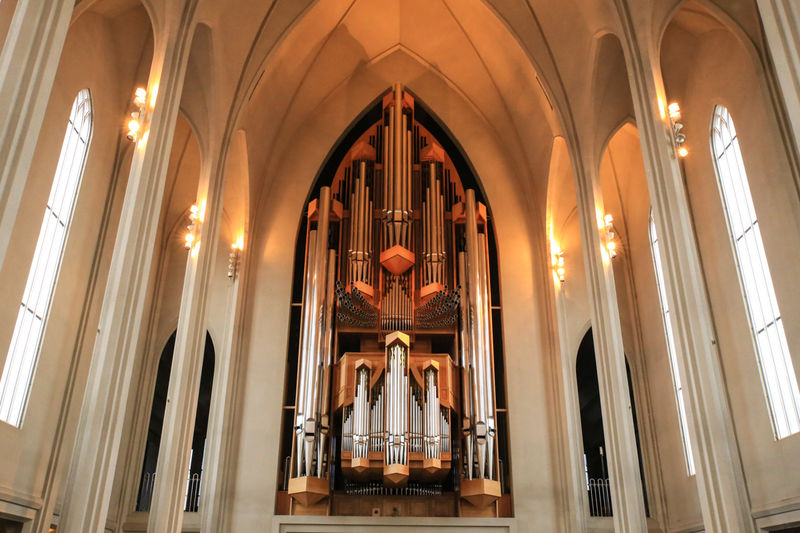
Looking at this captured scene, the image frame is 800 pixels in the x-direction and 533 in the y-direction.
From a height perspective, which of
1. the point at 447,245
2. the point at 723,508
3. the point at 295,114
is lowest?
the point at 723,508

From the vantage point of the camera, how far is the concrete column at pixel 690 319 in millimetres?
7555

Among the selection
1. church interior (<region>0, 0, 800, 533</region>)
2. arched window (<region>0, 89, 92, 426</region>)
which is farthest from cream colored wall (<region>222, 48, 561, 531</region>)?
arched window (<region>0, 89, 92, 426</region>)

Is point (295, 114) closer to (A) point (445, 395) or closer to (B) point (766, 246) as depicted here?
(A) point (445, 395)

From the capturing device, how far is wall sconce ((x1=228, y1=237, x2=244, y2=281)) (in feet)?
47.6

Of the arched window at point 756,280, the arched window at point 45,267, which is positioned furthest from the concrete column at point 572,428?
the arched window at point 45,267

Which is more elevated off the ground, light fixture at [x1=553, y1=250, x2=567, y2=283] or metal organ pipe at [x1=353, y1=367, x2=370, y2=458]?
light fixture at [x1=553, y1=250, x2=567, y2=283]

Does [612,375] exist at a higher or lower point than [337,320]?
lower

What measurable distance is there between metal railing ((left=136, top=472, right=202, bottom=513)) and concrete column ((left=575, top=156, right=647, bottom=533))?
7.50 meters

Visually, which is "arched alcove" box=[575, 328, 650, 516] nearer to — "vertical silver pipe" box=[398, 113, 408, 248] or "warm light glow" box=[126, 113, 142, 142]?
"vertical silver pipe" box=[398, 113, 408, 248]

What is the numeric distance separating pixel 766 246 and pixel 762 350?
4.69ft

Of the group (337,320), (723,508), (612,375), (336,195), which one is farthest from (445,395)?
(723,508)

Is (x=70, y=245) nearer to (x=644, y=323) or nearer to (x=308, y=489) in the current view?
(x=308, y=489)

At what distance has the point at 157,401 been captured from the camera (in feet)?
47.0

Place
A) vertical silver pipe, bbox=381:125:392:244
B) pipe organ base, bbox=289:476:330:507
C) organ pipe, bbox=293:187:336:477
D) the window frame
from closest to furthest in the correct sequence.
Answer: the window frame → pipe organ base, bbox=289:476:330:507 → organ pipe, bbox=293:187:336:477 → vertical silver pipe, bbox=381:125:392:244
